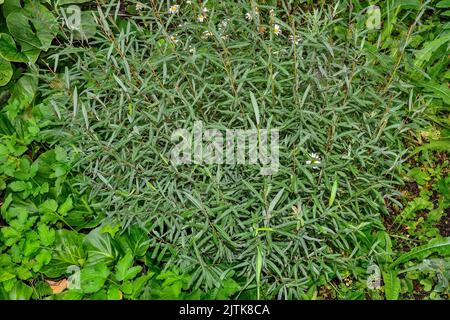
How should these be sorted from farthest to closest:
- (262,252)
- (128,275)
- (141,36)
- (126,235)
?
(141,36) < (126,235) < (128,275) < (262,252)

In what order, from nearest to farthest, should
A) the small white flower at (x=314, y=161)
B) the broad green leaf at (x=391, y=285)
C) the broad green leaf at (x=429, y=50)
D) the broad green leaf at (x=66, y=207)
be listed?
the small white flower at (x=314, y=161) < the broad green leaf at (x=391, y=285) < the broad green leaf at (x=66, y=207) < the broad green leaf at (x=429, y=50)

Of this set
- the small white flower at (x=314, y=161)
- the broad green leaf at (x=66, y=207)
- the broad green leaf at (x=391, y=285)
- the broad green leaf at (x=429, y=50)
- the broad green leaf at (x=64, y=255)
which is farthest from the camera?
the broad green leaf at (x=429, y=50)

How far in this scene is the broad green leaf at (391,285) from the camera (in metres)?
2.84

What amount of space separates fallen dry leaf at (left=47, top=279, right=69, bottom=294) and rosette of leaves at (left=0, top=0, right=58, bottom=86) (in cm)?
145

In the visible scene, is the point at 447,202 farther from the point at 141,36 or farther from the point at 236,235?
the point at 141,36

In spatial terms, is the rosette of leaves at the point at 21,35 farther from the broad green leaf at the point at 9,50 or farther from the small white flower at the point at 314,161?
the small white flower at the point at 314,161

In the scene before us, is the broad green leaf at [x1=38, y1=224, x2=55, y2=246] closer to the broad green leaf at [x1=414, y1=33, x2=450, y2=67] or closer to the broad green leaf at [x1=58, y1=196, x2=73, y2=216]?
the broad green leaf at [x1=58, y1=196, x2=73, y2=216]

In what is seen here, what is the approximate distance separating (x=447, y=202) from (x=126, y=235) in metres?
1.92

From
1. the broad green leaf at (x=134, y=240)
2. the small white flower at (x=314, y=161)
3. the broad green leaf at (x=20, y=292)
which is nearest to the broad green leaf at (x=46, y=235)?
the broad green leaf at (x=20, y=292)

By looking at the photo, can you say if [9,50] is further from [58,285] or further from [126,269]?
[126,269]

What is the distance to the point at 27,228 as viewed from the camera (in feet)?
10.1

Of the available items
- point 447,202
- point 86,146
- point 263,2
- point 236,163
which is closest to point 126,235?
point 86,146

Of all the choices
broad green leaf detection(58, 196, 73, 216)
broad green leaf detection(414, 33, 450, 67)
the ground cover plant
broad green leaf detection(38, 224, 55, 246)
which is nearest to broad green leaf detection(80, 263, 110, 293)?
the ground cover plant

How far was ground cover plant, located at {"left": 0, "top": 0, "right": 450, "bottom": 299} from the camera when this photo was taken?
2.72 metres
